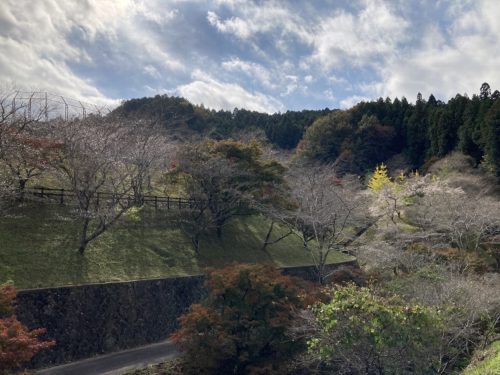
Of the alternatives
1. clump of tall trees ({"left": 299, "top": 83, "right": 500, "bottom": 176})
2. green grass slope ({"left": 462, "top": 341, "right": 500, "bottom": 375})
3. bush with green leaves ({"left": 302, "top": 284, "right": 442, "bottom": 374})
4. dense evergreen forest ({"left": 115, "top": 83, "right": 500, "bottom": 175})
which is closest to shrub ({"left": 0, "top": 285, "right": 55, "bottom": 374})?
bush with green leaves ({"left": 302, "top": 284, "right": 442, "bottom": 374})

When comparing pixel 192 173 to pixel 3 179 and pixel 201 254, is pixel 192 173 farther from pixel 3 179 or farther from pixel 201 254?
pixel 3 179

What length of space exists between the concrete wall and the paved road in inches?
18.4

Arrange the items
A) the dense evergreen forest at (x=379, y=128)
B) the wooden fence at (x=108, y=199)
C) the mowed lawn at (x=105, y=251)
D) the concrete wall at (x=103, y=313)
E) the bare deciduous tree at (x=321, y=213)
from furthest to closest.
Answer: the dense evergreen forest at (x=379, y=128) → the wooden fence at (x=108, y=199) → the bare deciduous tree at (x=321, y=213) → the mowed lawn at (x=105, y=251) → the concrete wall at (x=103, y=313)

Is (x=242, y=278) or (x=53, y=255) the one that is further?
(x=53, y=255)

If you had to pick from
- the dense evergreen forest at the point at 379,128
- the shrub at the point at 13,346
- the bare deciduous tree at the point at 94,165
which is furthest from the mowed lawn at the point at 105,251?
the dense evergreen forest at the point at 379,128

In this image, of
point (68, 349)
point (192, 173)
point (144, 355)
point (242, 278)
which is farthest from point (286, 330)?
point (192, 173)

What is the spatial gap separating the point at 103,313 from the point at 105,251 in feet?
13.4

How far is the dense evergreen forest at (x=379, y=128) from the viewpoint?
4259 centimetres

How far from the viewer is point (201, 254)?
25766mm

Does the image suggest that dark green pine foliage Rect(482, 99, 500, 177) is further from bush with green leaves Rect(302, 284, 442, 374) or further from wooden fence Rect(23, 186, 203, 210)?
bush with green leaves Rect(302, 284, 442, 374)

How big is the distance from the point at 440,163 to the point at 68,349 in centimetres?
3974

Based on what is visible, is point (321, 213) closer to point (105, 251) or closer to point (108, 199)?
point (105, 251)

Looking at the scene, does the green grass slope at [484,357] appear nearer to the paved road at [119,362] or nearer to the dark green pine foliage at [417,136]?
the paved road at [119,362]

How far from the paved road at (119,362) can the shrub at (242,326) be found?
2.58m
